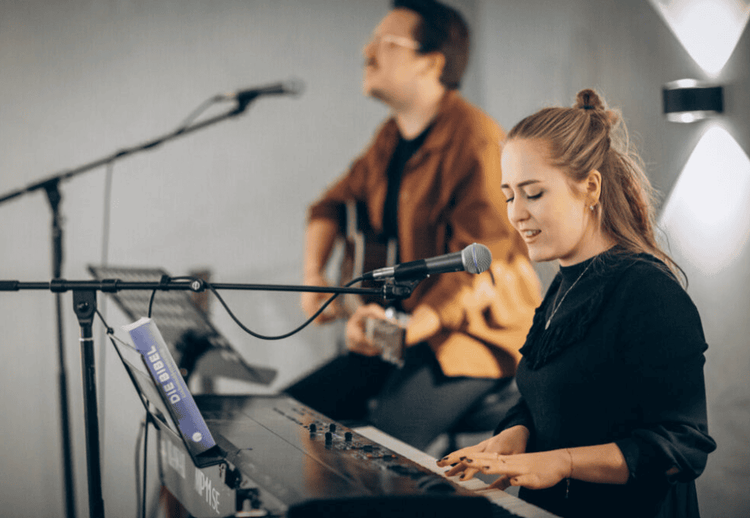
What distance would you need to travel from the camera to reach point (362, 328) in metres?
2.71

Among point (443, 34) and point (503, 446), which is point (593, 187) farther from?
point (443, 34)

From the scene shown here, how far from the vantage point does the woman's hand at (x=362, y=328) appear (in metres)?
2.69

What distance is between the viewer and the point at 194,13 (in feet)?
9.12

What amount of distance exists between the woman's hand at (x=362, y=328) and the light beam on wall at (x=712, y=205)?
3.67ft

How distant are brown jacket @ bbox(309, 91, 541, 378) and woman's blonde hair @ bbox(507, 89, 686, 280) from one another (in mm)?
1346

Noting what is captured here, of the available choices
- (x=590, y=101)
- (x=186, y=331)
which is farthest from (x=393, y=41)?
(x=590, y=101)

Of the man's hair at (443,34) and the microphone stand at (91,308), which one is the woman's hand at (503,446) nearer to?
the microphone stand at (91,308)

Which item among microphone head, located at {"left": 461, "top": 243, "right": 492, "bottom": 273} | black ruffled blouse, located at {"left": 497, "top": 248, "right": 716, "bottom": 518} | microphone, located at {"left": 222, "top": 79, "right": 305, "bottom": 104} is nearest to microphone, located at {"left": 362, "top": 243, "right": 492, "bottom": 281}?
microphone head, located at {"left": 461, "top": 243, "right": 492, "bottom": 273}

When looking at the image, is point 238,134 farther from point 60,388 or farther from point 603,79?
point 603,79

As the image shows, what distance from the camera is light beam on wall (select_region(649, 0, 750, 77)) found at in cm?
209

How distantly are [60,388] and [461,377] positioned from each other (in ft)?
4.97

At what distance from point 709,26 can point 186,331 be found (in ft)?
6.40

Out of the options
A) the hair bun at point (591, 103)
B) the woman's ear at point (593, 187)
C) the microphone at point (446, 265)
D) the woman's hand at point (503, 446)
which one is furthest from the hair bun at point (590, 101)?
the woman's hand at point (503, 446)

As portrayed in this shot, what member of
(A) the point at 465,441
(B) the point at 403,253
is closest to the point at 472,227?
(B) the point at 403,253
